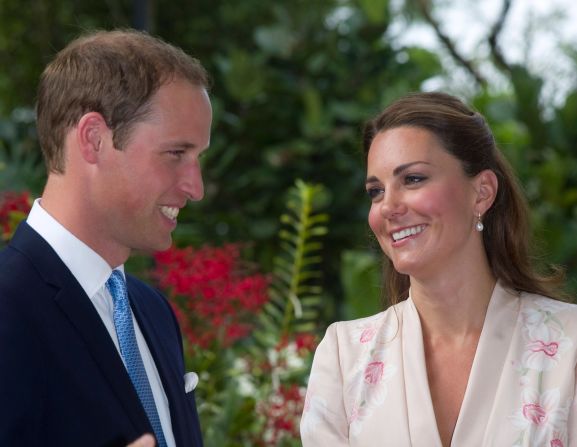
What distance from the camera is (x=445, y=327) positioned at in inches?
115

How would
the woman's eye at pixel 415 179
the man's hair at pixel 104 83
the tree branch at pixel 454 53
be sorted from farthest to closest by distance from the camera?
the tree branch at pixel 454 53, the woman's eye at pixel 415 179, the man's hair at pixel 104 83

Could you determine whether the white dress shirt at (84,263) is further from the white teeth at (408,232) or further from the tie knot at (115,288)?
the white teeth at (408,232)

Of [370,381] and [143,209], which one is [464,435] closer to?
[370,381]

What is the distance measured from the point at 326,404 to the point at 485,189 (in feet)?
2.55

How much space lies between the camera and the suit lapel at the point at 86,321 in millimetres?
2164

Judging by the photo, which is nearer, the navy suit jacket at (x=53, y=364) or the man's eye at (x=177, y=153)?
the navy suit jacket at (x=53, y=364)

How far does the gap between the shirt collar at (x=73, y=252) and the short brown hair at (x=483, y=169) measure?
3.41 feet

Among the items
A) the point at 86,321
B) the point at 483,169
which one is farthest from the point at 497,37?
the point at 86,321

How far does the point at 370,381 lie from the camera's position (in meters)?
2.88

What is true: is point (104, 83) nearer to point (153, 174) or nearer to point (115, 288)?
point (153, 174)

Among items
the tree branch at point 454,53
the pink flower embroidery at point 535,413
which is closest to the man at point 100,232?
the pink flower embroidery at point 535,413

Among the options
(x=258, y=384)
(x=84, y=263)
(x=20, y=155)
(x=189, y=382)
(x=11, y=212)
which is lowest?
(x=189, y=382)

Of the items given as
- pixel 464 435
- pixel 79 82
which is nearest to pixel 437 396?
pixel 464 435

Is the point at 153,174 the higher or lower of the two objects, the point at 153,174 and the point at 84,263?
the higher
